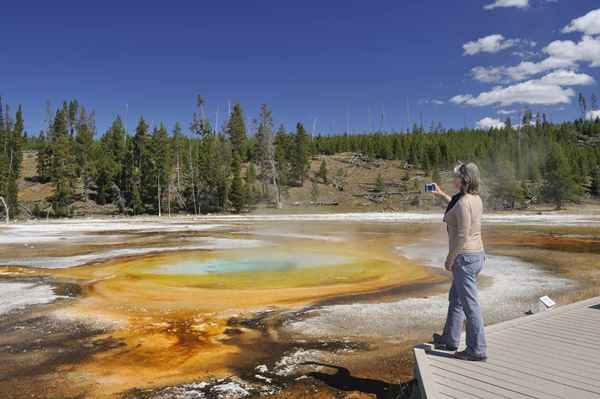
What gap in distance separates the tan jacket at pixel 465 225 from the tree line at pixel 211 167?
196ft

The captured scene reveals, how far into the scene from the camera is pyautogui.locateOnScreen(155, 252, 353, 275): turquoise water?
51.6 ft

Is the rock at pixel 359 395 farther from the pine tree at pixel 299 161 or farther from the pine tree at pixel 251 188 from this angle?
the pine tree at pixel 299 161

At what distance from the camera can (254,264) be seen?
17141mm

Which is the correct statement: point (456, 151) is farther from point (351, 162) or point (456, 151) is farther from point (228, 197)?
point (228, 197)

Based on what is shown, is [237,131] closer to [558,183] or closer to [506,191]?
[506,191]

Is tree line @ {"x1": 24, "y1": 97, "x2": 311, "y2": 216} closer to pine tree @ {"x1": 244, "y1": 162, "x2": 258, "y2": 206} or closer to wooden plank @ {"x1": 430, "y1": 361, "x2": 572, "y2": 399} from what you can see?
pine tree @ {"x1": 244, "y1": 162, "x2": 258, "y2": 206}

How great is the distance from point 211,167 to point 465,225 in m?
64.7

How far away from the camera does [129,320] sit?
9109 millimetres

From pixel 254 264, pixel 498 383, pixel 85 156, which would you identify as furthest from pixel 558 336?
pixel 85 156

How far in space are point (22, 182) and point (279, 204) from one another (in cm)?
4504

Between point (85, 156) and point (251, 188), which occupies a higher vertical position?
point (85, 156)

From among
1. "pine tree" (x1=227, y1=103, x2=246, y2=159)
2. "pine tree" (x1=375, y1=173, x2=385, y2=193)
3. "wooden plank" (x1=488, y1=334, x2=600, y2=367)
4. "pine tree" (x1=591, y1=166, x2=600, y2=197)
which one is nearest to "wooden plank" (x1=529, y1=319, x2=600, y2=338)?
"wooden plank" (x1=488, y1=334, x2=600, y2=367)

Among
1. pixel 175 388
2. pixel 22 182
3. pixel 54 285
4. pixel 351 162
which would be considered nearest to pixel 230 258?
pixel 54 285

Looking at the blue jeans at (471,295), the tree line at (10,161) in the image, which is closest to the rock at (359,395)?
the blue jeans at (471,295)
